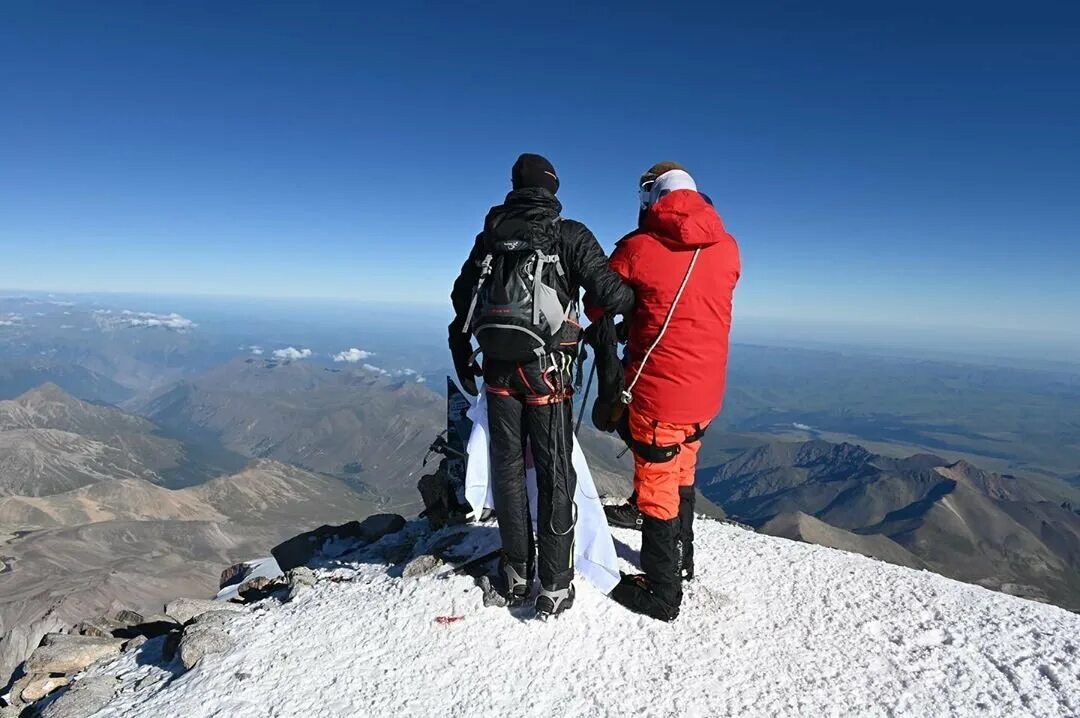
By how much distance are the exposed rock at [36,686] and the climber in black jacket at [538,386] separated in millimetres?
5436

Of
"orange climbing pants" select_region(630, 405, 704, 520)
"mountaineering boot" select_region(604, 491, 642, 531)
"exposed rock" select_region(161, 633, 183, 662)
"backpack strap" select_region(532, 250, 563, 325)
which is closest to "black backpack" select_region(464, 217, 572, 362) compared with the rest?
"backpack strap" select_region(532, 250, 563, 325)

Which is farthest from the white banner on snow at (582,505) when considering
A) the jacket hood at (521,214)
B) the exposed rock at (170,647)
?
the exposed rock at (170,647)

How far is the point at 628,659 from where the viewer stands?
568cm

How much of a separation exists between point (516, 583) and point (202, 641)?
11.9 ft

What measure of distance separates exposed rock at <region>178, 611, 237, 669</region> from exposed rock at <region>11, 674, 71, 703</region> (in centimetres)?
150

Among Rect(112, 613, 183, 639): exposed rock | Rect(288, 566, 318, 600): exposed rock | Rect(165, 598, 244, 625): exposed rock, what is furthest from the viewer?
Rect(165, 598, 244, 625): exposed rock

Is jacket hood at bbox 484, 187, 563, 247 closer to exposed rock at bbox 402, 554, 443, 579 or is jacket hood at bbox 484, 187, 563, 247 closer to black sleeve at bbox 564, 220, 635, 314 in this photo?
black sleeve at bbox 564, 220, 635, 314

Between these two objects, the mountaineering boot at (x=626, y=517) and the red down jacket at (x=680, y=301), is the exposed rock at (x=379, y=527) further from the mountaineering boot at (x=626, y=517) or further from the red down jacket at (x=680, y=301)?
the red down jacket at (x=680, y=301)

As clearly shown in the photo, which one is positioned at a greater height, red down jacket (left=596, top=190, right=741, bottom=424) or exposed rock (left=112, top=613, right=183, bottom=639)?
red down jacket (left=596, top=190, right=741, bottom=424)

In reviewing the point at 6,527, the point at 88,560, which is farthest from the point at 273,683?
the point at 6,527

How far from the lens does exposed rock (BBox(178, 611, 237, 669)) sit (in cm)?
591

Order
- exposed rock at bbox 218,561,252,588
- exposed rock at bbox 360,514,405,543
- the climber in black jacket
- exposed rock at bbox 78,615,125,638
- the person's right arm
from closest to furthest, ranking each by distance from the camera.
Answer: the climber in black jacket < the person's right arm < exposed rock at bbox 78,615,125,638 < exposed rock at bbox 360,514,405,543 < exposed rock at bbox 218,561,252,588

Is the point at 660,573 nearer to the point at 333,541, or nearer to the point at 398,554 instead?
the point at 398,554

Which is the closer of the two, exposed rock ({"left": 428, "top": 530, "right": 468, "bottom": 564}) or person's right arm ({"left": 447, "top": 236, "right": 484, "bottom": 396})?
person's right arm ({"left": 447, "top": 236, "right": 484, "bottom": 396})
